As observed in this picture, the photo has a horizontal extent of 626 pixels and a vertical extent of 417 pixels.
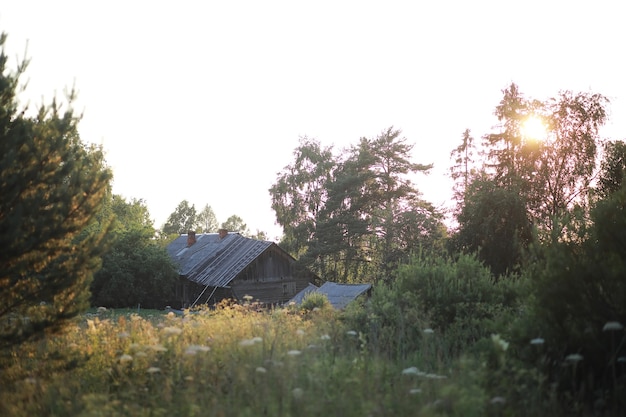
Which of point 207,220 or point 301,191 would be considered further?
point 207,220

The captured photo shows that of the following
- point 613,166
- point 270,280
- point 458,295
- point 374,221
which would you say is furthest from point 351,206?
point 458,295

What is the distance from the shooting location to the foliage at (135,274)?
41.7m

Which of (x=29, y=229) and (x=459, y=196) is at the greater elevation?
(x=459, y=196)

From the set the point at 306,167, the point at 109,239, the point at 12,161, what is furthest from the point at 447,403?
the point at 306,167

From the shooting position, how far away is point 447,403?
18.7 ft

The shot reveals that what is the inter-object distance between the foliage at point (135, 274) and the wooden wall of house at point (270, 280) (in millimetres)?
5085

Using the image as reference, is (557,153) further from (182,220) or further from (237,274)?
(182,220)

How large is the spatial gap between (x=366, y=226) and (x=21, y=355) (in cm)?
4446

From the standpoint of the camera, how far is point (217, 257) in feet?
157

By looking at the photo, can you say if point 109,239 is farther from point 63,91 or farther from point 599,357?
point 599,357

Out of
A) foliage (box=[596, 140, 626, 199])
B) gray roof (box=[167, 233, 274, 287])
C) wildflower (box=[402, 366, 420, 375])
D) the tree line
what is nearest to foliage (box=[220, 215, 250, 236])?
the tree line

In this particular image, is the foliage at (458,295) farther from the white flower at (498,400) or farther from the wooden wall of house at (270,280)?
the wooden wall of house at (270,280)

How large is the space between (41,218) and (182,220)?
85.9 m

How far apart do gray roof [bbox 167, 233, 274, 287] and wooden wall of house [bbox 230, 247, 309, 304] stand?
61 cm
